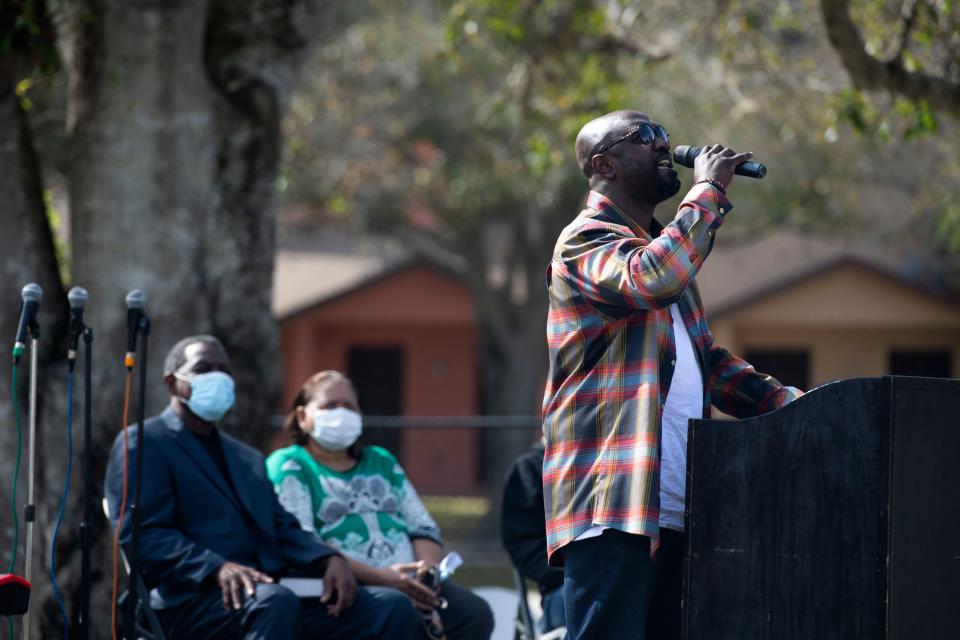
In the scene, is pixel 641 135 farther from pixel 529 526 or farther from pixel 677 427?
pixel 529 526

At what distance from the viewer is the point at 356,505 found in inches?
236

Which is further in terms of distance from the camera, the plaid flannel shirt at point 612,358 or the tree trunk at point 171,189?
the tree trunk at point 171,189

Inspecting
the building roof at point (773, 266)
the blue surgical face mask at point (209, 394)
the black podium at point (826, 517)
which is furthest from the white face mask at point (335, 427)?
the building roof at point (773, 266)

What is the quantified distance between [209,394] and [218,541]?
1.95 feet

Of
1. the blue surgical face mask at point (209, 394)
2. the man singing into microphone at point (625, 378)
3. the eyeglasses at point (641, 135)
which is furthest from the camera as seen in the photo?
the blue surgical face mask at point (209, 394)

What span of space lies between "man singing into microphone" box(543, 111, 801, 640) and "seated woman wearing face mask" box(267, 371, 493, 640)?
1862 millimetres

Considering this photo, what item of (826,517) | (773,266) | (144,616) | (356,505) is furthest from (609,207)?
(773,266)

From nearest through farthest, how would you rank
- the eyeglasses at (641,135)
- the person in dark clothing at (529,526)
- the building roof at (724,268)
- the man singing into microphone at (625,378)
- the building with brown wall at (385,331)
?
the man singing into microphone at (625,378) < the eyeglasses at (641,135) < the person in dark clothing at (529,526) < the building roof at (724,268) < the building with brown wall at (385,331)

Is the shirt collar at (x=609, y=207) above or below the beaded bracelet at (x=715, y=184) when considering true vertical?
below

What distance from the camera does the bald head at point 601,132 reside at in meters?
3.91

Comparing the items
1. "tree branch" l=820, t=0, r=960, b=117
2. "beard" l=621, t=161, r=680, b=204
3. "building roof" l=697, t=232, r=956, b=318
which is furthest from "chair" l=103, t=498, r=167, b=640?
"building roof" l=697, t=232, r=956, b=318

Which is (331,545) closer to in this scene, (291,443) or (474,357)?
(291,443)

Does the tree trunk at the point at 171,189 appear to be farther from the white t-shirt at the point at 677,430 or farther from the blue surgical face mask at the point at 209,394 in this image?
the white t-shirt at the point at 677,430

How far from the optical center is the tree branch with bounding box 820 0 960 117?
25.5ft
